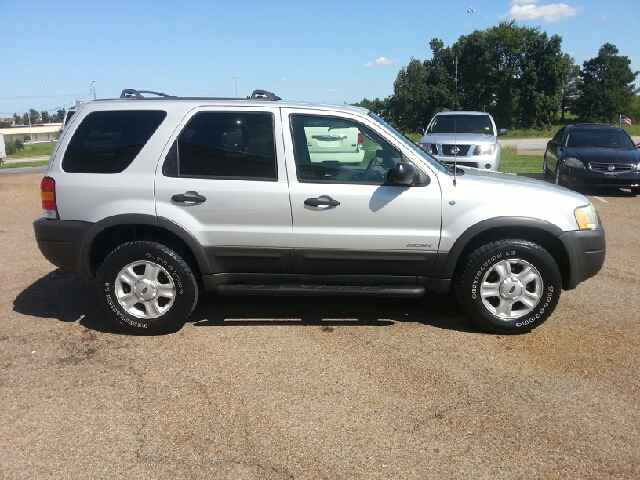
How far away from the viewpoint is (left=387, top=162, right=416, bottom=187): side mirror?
4699 millimetres

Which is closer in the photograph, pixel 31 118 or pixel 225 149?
pixel 225 149

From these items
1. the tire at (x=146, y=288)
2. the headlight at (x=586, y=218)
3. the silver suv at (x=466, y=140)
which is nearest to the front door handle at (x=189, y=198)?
the tire at (x=146, y=288)

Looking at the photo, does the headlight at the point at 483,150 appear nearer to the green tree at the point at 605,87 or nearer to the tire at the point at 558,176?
the tire at the point at 558,176

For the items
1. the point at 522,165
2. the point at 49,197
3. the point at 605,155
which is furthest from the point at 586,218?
the point at 522,165

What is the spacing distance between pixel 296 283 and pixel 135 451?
212cm

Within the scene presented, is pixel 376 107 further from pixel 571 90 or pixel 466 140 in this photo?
pixel 571 90

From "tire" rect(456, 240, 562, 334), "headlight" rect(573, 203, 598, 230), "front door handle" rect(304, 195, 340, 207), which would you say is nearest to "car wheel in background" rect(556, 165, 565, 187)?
"headlight" rect(573, 203, 598, 230)

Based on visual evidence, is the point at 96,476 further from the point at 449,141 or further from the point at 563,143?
the point at 563,143

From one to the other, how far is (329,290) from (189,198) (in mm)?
1366

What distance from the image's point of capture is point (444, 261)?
496 centimetres

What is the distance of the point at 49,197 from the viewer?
5.02 meters

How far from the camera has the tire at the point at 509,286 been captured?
16.1 ft

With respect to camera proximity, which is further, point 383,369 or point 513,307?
point 513,307

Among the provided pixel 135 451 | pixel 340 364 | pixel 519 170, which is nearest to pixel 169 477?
pixel 135 451
